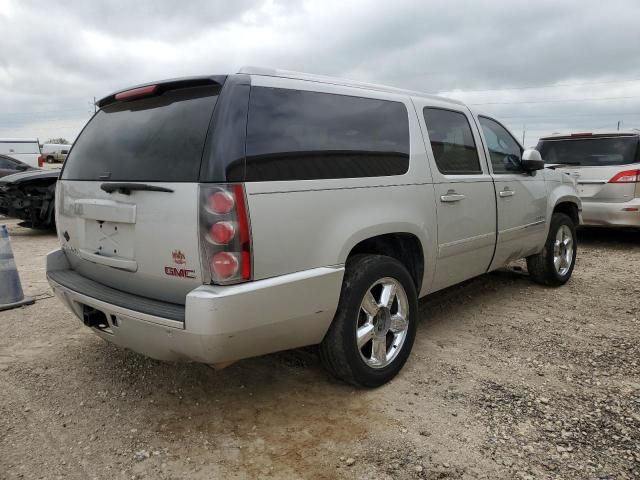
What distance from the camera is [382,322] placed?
3219mm

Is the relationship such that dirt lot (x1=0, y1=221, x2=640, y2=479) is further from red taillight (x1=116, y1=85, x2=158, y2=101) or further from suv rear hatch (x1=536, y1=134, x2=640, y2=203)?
suv rear hatch (x1=536, y1=134, x2=640, y2=203)

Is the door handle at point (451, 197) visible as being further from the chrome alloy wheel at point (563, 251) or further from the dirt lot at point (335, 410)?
the chrome alloy wheel at point (563, 251)

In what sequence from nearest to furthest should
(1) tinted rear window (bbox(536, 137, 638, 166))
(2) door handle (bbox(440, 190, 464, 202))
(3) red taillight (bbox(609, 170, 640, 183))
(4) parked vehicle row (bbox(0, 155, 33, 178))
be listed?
(2) door handle (bbox(440, 190, 464, 202)) < (3) red taillight (bbox(609, 170, 640, 183)) < (1) tinted rear window (bbox(536, 137, 638, 166)) < (4) parked vehicle row (bbox(0, 155, 33, 178))

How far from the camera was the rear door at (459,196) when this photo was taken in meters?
3.67

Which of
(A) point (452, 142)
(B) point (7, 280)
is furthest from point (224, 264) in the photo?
(B) point (7, 280)

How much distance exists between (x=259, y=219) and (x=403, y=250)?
1390 mm

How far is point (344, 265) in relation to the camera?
281cm

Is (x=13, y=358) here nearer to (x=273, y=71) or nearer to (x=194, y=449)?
(x=194, y=449)

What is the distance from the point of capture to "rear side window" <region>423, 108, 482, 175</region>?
373 cm

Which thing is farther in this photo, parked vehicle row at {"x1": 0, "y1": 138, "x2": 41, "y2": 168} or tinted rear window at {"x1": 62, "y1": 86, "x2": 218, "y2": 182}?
parked vehicle row at {"x1": 0, "y1": 138, "x2": 41, "y2": 168}

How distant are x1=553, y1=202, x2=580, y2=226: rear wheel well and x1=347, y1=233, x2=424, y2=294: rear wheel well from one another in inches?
107

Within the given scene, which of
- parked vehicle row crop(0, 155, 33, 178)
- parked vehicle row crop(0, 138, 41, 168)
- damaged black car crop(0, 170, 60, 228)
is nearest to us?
damaged black car crop(0, 170, 60, 228)

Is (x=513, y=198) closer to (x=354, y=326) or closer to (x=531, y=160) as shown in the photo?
(x=531, y=160)

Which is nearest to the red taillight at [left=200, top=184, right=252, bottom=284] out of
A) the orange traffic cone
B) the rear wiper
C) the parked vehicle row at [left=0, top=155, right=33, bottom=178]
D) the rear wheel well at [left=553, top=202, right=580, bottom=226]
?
the rear wiper
